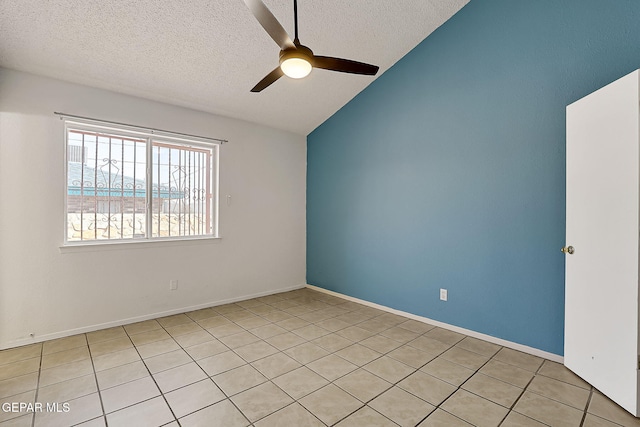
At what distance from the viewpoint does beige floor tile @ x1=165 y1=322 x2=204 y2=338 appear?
3051 millimetres

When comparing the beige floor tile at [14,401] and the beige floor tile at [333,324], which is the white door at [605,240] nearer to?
the beige floor tile at [333,324]

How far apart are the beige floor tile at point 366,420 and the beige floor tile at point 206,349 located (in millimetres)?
1344

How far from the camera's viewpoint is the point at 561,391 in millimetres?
2049

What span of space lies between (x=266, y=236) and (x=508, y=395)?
331cm

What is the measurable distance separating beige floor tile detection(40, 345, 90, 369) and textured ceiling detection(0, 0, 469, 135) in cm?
250

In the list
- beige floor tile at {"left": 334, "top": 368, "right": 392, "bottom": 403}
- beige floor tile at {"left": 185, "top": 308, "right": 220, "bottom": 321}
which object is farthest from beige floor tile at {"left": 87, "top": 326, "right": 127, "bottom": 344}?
beige floor tile at {"left": 334, "top": 368, "right": 392, "bottom": 403}

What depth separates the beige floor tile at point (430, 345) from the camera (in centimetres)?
268

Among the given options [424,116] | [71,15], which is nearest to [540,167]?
[424,116]

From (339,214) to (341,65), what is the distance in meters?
2.55

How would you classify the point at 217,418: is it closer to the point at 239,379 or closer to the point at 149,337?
the point at 239,379

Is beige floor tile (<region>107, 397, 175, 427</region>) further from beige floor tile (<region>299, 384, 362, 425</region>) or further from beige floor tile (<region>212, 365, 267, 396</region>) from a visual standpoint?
beige floor tile (<region>299, 384, 362, 425</region>)

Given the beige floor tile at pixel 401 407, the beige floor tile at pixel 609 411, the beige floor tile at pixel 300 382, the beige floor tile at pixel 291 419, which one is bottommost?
the beige floor tile at pixel 300 382

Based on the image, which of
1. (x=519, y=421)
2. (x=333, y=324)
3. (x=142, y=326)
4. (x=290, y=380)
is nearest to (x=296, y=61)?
(x=290, y=380)

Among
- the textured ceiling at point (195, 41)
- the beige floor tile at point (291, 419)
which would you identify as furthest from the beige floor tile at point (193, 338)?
the textured ceiling at point (195, 41)
